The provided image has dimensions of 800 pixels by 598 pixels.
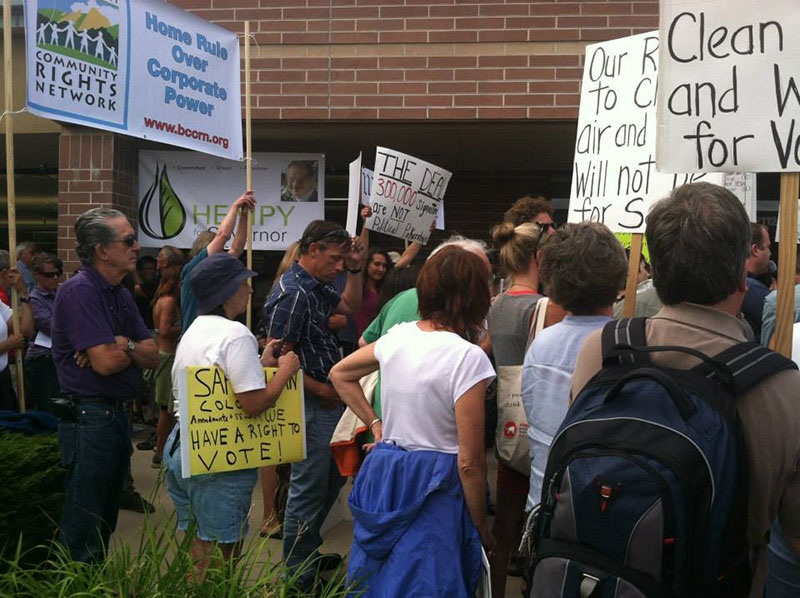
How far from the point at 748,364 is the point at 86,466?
10.7 ft

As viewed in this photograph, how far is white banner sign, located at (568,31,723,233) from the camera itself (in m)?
4.62

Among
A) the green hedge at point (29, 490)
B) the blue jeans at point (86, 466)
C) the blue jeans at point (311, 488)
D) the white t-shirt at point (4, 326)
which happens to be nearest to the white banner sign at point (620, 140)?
the blue jeans at point (311, 488)

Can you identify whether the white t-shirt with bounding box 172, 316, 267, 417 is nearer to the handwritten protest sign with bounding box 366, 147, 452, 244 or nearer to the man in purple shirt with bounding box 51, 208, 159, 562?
the man in purple shirt with bounding box 51, 208, 159, 562

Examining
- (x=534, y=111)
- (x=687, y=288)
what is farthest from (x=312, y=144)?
(x=687, y=288)

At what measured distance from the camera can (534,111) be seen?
9.02 m

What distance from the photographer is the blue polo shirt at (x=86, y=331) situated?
440 centimetres

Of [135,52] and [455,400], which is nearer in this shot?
[455,400]

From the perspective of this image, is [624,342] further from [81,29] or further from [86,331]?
[81,29]

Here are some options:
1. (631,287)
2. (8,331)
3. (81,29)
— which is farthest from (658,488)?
(8,331)

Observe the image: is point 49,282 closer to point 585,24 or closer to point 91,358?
point 91,358

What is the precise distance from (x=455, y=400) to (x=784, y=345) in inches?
44.1

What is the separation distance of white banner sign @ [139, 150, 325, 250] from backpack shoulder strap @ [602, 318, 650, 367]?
300 inches

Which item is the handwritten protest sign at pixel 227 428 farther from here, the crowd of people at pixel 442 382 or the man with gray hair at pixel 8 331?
the man with gray hair at pixel 8 331

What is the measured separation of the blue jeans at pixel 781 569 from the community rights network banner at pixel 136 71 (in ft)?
13.6
